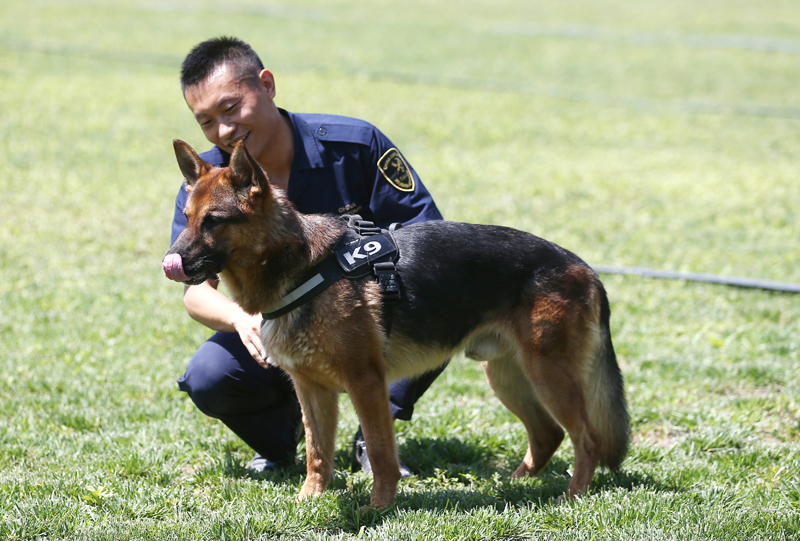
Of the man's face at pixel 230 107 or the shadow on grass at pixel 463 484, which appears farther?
the man's face at pixel 230 107

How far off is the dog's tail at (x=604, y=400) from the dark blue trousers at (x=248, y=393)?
755mm

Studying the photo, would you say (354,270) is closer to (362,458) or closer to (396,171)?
(396,171)

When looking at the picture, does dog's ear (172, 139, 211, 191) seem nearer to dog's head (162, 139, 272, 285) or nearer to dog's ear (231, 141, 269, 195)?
dog's head (162, 139, 272, 285)

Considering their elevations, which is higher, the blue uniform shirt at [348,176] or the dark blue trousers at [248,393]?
the blue uniform shirt at [348,176]

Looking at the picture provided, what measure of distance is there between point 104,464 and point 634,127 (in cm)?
1206

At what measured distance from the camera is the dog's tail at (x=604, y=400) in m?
3.33

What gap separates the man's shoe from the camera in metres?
3.73

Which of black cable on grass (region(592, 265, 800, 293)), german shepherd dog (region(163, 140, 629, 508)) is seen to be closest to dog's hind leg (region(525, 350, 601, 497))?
german shepherd dog (region(163, 140, 629, 508))

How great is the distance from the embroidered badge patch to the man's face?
2.03 feet

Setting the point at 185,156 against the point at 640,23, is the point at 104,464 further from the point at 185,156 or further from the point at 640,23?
the point at 640,23

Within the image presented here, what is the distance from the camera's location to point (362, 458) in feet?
12.3

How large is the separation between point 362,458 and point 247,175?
164 centimetres

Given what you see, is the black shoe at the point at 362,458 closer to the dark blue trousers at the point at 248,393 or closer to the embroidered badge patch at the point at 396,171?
the dark blue trousers at the point at 248,393

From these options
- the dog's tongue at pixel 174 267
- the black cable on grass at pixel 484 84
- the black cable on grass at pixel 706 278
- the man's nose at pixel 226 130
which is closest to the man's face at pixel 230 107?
the man's nose at pixel 226 130
